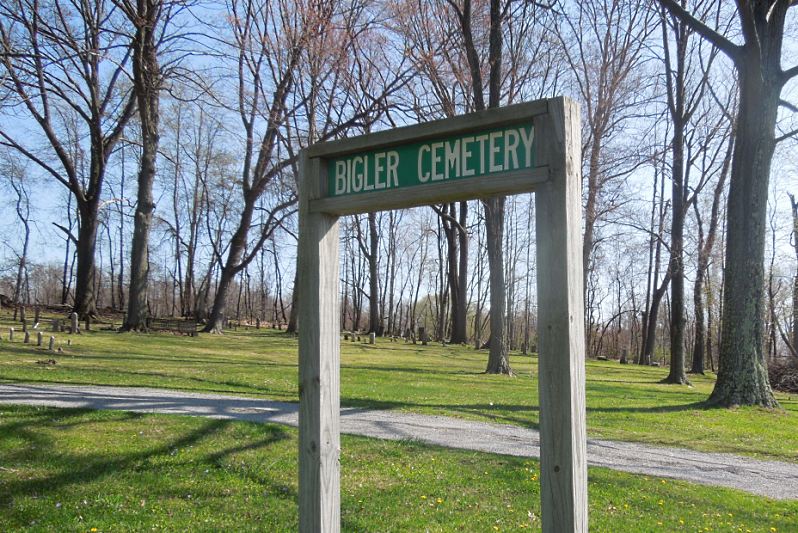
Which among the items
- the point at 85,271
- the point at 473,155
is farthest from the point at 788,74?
the point at 85,271

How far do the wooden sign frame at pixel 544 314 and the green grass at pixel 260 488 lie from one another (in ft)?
7.55

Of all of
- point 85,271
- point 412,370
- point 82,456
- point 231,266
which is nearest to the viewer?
point 82,456

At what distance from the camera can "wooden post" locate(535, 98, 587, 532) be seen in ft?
7.81

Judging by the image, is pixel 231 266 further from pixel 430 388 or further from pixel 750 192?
pixel 750 192

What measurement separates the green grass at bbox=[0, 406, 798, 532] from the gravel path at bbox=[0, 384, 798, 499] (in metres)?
0.67

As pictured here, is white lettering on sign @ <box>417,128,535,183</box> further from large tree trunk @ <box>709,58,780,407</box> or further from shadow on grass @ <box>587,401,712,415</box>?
large tree trunk @ <box>709,58,780,407</box>

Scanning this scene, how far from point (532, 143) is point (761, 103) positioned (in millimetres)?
13441

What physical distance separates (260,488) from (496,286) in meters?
14.1

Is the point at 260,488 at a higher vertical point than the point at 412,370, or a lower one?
higher

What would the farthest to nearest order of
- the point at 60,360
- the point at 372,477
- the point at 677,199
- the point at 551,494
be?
the point at 677,199 → the point at 60,360 → the point at 372,477 → the point at 551,494

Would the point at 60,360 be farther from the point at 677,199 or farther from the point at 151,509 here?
the point at 677,199

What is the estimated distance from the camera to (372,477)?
256 inches

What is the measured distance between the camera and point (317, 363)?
121 inches

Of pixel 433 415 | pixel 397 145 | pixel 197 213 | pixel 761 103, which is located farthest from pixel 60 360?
pixel 197 213
